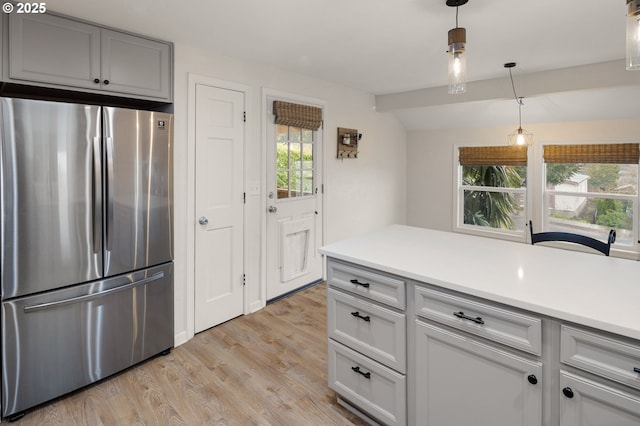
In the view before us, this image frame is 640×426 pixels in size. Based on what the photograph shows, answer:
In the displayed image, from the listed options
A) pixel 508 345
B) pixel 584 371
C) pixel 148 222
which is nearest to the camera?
pixel 584 371

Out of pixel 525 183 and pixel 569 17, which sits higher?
pixel 569 17

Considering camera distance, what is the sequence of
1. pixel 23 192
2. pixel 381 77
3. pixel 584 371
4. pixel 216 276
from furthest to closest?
1. pixel 381 77
2. pixel 216 276
3. pixel 23 192
4. pixel 584 371

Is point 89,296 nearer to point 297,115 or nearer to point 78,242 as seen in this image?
point 78,242

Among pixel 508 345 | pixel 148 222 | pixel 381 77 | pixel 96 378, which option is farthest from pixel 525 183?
pixel 96 378

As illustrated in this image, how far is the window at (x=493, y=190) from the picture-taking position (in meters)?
4.75

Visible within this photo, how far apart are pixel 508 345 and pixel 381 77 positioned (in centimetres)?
315

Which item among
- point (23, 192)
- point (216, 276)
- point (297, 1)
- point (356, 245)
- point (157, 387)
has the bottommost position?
point (157, 387)

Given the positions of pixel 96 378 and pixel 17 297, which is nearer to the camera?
pixel 17 297

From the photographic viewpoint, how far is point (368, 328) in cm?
183

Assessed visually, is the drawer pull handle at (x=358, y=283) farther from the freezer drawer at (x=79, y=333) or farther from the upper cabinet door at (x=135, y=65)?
the upper cabinet door at (x=135, y=65)

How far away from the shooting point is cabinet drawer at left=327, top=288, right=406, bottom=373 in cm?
170

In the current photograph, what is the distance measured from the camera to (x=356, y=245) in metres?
2.10

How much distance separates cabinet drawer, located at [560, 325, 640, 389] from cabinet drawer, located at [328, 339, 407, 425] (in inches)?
28.9

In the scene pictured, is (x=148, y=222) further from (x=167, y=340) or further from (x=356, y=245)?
(x=356, y=245)
